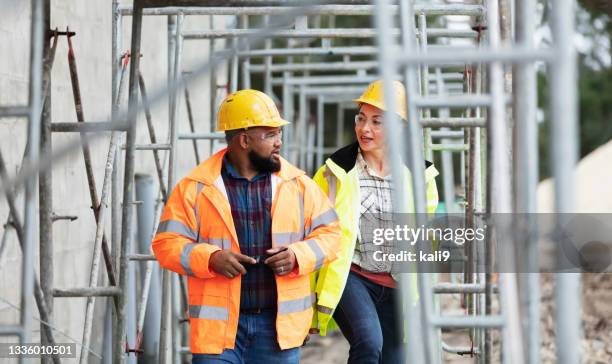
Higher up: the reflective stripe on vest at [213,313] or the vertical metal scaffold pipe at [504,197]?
the vertical metal scaffold pipe at [504,197]

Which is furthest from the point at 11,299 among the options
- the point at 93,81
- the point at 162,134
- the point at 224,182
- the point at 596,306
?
the point at 596,306

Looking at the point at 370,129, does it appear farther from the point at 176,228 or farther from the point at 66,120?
the point at 66,120

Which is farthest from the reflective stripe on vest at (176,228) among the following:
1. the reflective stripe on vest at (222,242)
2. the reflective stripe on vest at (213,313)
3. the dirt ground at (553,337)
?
the dirt ground at (553,337)

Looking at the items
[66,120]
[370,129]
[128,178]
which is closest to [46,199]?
[128,178]

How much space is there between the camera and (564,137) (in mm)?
3156

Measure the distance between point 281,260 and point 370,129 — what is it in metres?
1.18

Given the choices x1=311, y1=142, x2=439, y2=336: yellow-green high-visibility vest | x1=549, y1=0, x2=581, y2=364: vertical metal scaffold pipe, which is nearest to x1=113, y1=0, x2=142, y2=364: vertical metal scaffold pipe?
x1=311, y1=142, x2=439, y2=336: yellow-green high-visibility vest

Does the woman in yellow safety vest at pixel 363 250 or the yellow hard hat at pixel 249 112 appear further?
the woman in yellow safety vest at pixel 363 250

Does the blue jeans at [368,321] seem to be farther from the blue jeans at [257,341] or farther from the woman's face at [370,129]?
the woman's face at [370,129]

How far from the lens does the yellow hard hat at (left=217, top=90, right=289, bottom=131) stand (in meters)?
5.07

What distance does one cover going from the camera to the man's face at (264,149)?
Answer: 5031 millimetres

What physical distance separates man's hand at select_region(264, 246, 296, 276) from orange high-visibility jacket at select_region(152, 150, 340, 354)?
4 cm

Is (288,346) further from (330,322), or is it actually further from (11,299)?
(11,299)

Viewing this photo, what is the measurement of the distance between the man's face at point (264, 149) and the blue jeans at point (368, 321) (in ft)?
2.75
